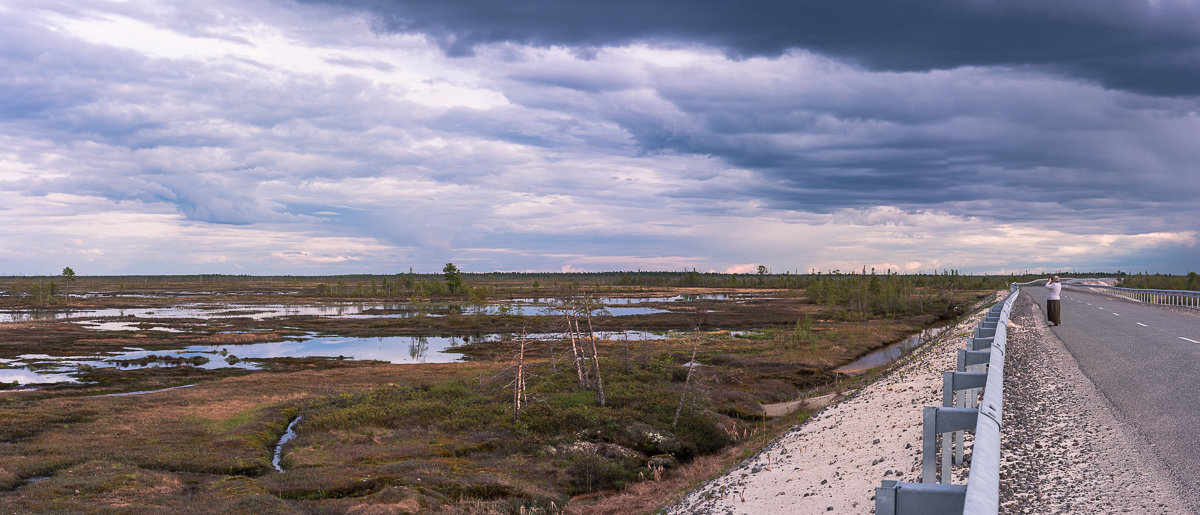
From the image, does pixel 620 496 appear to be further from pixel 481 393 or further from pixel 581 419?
pixel 481 393

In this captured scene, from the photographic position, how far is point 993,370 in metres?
6.14

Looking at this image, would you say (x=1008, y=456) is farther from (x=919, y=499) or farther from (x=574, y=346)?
(x=574, y=346)

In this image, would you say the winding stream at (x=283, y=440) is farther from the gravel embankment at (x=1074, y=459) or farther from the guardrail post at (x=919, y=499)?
the guardrail post at (x=919, y=499)

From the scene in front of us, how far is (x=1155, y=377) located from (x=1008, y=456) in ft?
22.2

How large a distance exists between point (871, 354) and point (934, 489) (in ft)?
169

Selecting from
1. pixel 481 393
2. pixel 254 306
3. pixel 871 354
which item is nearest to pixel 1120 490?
pixel 481 393

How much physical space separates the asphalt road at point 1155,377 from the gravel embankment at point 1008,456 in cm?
24

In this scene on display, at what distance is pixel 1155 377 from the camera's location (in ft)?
39.6

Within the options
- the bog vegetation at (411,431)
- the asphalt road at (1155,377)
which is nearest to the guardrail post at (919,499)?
the asphalt road at (1155,377)

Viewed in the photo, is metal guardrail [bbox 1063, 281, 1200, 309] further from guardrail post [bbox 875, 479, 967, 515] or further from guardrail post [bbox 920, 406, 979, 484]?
guardrail post [bbox 875, 479, 967, 515]

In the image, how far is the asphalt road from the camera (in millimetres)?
7449

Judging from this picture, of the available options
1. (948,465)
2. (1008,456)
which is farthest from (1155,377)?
(948,465)

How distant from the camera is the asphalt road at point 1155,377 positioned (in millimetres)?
7449

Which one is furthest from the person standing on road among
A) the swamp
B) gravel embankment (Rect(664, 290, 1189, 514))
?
the swamp
